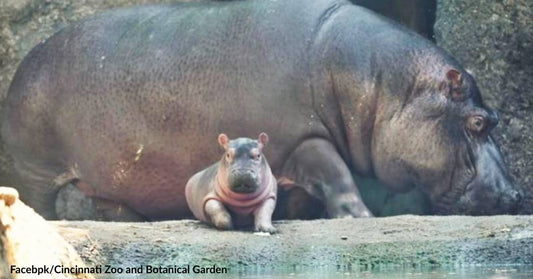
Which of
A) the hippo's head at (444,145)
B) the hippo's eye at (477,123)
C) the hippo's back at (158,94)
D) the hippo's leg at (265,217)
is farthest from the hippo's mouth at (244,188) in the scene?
the hippo's eye at (477,123)

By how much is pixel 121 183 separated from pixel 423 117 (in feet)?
6.56

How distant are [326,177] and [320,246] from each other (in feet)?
5.11

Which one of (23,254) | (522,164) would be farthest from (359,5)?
(23,254)

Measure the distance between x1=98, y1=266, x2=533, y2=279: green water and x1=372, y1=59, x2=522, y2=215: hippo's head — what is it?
207 cm

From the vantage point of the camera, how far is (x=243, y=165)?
9000 mm

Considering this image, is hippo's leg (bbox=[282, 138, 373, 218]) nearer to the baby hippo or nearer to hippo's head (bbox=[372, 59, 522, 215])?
hippo's head (bbox=[372, 59, 522, 215])

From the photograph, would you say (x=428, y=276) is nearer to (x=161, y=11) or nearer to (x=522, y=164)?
(x=522, y=164)

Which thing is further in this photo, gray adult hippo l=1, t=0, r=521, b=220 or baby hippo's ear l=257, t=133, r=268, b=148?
gray adult hippo l=1, t=0, r=521, b=220

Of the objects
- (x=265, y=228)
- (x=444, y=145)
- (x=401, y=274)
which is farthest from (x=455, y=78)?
(x=401, y=274)

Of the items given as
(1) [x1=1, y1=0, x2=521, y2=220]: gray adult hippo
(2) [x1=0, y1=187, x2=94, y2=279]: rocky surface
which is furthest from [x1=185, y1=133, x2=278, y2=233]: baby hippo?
(2) [x1=0, y1=187, x2=94, y2=279]: rocky surface

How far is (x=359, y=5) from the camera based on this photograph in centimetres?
1152

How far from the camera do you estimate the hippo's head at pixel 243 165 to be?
8938 millimetres

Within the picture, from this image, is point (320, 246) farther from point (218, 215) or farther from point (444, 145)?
point (444, 145)

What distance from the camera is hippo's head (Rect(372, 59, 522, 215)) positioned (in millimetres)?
9984
